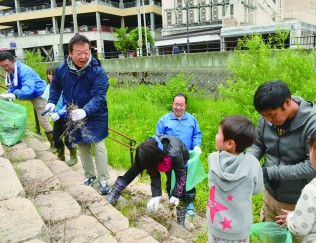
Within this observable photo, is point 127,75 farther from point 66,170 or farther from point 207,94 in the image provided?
point 66,170

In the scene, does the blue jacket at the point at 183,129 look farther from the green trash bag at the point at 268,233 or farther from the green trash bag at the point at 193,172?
the green trash bag at the point at 268,233

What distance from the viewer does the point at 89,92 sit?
324 cm

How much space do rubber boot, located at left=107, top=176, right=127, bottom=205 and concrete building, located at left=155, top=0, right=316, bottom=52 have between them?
13445 millimetres

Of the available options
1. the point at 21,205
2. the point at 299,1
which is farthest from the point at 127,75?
the point at 299,1

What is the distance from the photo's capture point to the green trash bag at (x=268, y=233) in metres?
2.03

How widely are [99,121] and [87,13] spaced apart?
28917 millimetres

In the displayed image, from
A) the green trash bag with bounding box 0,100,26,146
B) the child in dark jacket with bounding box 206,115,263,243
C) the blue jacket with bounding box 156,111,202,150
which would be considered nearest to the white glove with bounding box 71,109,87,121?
the blue jacket with bounding box 156,111,202,150

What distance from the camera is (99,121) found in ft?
10.7

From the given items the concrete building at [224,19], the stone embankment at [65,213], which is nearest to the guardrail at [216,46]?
the concrete building at [224,19]

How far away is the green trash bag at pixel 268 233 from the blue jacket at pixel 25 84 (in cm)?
349

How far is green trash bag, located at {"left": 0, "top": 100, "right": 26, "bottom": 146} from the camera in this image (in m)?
4.08

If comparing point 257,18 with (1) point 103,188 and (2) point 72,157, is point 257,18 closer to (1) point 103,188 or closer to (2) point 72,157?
(2) point 72,157

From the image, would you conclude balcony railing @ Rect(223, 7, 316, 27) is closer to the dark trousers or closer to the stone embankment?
the dark trousers

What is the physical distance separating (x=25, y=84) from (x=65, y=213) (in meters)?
2.45
